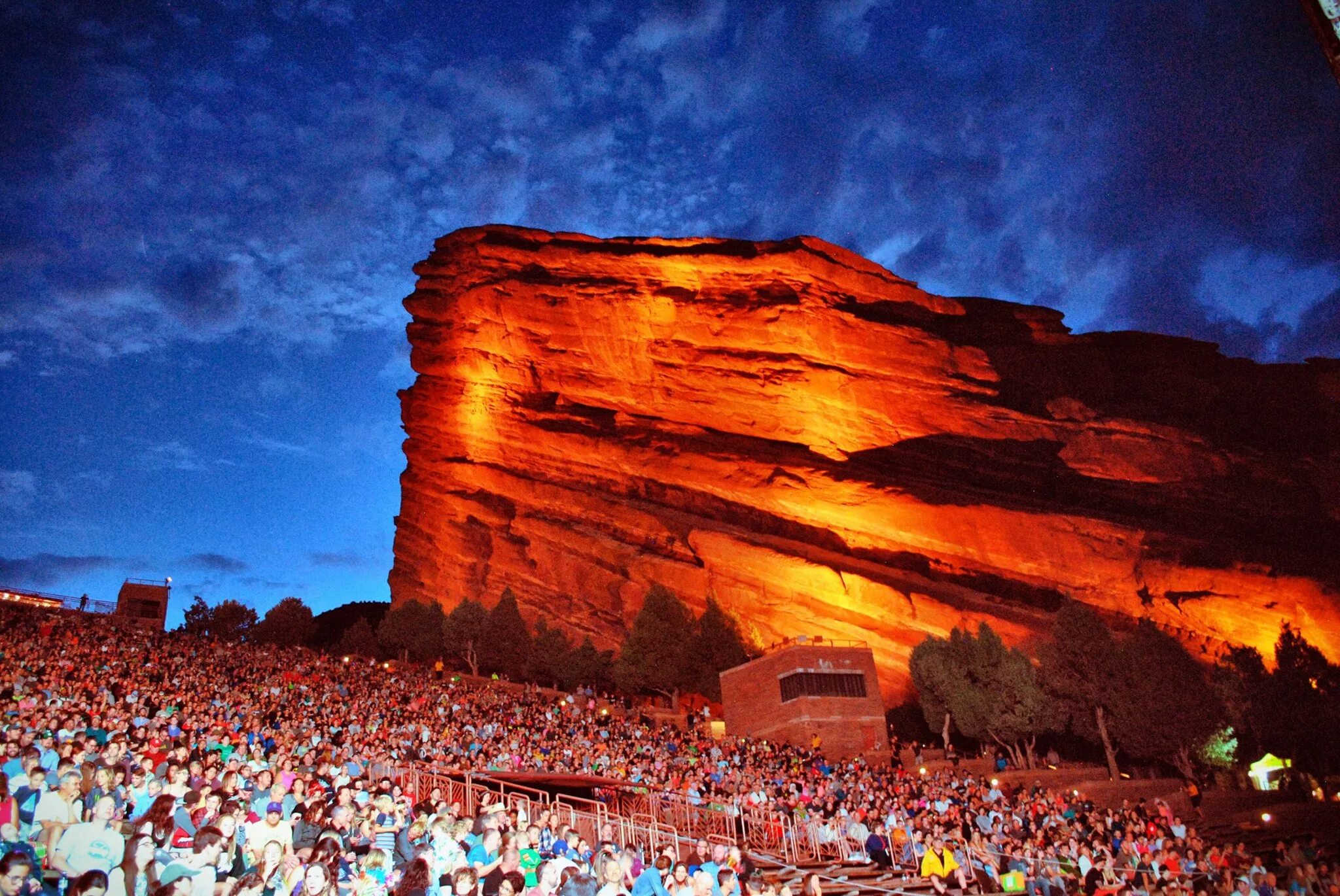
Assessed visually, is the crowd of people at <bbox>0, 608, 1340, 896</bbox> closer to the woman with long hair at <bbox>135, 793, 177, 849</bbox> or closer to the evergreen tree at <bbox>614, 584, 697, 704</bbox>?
the woman with long hair at <bbox>135, 793, 177, 849</bbox>

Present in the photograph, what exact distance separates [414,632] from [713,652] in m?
22.7

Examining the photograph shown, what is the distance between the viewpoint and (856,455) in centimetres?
5772

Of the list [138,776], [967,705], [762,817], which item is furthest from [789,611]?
[138,776]

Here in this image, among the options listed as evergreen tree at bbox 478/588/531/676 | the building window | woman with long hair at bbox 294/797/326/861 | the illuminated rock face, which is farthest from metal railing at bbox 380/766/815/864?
evergreen tree at bbox 478/588/531/676

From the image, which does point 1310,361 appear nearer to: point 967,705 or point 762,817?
point 967,705

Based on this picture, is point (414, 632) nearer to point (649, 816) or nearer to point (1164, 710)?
point (649, 816)

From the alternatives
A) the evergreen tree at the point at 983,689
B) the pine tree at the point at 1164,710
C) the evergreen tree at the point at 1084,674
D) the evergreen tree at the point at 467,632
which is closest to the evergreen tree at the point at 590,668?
the evergreen tree at the point at 467,632

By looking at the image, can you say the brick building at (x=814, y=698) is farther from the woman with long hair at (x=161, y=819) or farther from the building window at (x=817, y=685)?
the woman with long hair at (x=161, y=819)

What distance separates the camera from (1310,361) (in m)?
62.3

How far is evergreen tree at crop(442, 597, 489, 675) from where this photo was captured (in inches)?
2251

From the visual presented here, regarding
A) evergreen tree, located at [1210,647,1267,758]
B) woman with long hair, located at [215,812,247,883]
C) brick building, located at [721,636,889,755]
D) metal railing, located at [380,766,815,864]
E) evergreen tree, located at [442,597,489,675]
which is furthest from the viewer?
evergreen tree, located at [442,597,489,675]

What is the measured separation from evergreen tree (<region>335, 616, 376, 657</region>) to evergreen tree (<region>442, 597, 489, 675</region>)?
8.85 metres

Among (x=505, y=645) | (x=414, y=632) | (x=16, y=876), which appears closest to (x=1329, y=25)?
(x=16, y=876)

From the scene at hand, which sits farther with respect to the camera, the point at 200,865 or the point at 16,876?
the point at 200,865
